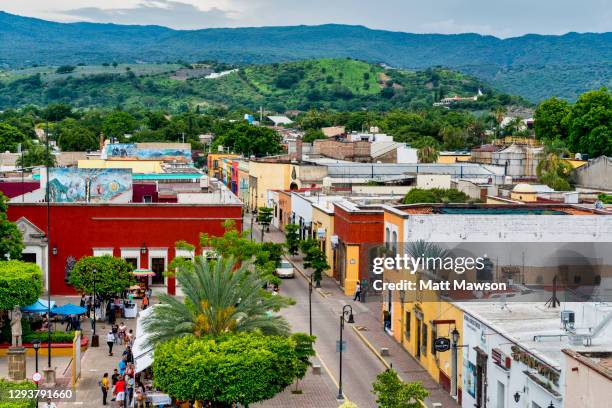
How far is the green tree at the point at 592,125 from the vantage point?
111 meters

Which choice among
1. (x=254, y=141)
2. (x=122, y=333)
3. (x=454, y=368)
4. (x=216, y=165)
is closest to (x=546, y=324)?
(x=454, y=368)

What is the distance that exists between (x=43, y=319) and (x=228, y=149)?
11231 centimetres

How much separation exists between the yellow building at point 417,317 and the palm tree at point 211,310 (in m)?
5.68

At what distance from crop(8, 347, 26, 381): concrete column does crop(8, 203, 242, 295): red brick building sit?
623 inches

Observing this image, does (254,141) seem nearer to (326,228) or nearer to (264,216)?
(264,216)

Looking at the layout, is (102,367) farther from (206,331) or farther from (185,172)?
(185,172)

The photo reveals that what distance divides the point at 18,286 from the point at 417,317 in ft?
47.4

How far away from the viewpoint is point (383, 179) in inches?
3196

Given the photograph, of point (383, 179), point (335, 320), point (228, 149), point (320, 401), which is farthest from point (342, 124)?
point (320, 401)

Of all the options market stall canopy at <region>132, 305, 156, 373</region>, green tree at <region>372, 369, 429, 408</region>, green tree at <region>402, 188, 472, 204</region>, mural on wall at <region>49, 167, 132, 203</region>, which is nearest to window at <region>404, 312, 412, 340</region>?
market stall canopy at <region>132, 305, 156, 373</region>

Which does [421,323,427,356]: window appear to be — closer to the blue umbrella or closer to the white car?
the blue umbrella

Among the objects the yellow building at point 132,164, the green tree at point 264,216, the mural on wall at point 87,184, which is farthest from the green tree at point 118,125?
the mural on wall at point 87,184

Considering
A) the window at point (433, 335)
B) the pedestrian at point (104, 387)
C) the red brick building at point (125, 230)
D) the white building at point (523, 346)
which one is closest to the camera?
the white building at point (523, 346)

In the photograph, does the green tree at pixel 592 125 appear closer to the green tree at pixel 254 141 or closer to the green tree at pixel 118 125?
the green tree at pixel 254 141
